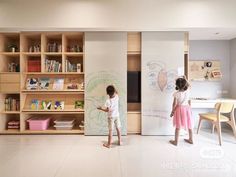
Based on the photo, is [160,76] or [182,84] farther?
[160,76]

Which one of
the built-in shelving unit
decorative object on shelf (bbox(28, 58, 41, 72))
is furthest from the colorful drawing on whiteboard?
decorative object on shelf (bbox(28, 58, 41, 72))

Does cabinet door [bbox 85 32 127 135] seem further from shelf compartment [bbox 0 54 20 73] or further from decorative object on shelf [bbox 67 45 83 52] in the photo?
shelf compartment [bbox 0 54 20 73]

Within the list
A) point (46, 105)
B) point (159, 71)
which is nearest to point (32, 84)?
point (46, 105)

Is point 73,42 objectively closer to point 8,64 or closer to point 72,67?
point 72,67

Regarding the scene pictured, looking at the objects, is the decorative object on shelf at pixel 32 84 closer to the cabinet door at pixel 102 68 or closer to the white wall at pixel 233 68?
the cabinet door at pixel 102 68

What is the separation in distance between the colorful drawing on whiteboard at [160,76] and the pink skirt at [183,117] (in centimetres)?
69

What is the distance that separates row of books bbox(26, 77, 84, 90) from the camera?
4758 mm

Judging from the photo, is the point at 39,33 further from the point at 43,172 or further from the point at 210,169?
the point at 210,169

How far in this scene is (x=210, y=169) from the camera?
9.56 feet

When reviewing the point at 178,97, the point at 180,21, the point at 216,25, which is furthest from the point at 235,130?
the point at 180,21

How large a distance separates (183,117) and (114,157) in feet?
5.18

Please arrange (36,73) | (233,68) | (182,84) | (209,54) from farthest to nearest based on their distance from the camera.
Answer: (209,54), (233,68), (36,73), (182,84)

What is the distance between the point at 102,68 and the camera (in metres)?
4.56

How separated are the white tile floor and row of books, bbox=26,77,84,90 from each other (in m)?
1.13
